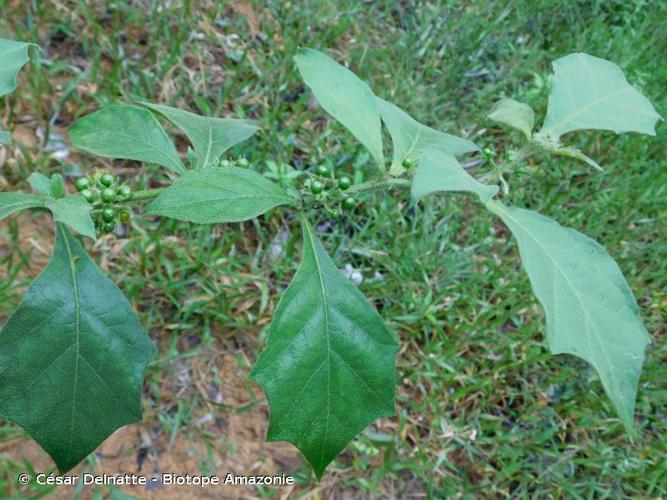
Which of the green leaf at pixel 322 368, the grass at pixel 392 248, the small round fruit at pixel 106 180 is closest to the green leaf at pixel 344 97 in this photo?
the green leaf at pixel 322 368

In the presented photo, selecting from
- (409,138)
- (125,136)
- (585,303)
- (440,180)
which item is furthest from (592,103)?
(125,136)

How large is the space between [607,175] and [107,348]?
2.99m

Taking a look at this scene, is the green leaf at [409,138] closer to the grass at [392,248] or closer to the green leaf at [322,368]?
the green leaf at [322,368]

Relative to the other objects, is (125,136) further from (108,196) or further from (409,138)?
(409,138)

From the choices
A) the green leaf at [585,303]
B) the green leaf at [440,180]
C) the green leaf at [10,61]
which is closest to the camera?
the green leaf at [440,180]

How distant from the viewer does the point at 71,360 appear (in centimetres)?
117

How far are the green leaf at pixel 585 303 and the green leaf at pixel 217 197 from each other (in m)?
0.42

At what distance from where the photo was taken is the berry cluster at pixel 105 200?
1151mm

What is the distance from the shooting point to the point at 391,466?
8.14 feet

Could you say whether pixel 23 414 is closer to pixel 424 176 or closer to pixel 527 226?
pixel 424 176

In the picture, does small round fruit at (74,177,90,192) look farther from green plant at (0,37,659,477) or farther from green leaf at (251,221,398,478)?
green leaf at (251,221,398,478)

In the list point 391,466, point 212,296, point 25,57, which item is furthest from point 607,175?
point 25,57

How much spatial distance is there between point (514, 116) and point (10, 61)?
108 cm

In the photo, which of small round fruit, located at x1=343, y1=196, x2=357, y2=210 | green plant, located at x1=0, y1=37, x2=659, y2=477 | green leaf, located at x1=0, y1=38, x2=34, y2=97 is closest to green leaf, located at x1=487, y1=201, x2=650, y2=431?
green plant, located at x1=0, y1=37, x2=659, y2=477
